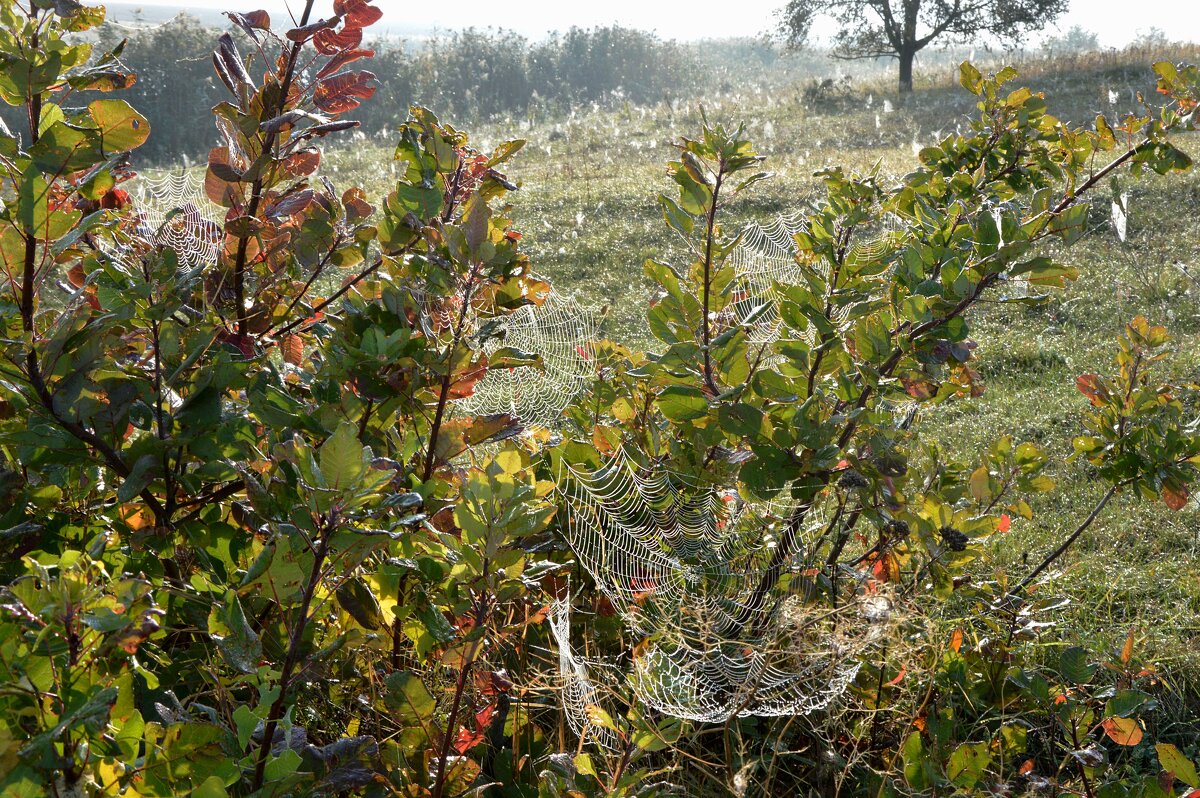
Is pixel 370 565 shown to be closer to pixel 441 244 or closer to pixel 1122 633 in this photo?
pixel 441 244

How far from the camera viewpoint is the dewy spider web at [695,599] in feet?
5.93

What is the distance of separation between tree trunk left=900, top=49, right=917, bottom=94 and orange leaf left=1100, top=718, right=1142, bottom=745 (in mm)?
19688

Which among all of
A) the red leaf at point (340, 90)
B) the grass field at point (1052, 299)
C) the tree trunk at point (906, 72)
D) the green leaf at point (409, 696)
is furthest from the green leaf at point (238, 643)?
the tree trunk at point (906, 72)

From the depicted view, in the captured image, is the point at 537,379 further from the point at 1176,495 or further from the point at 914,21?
the point at 914,21

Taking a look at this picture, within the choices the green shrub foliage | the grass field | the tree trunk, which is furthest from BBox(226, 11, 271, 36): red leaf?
the tree trunk

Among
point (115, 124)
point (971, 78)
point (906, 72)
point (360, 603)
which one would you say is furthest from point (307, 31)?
point (906, 72)

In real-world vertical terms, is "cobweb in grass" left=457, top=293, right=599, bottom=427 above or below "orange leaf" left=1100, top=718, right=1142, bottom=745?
above

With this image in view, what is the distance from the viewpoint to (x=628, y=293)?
7.16 m

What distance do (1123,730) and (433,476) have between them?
1.34 meters

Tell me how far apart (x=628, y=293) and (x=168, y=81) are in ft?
65.1

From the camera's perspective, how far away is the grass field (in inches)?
118

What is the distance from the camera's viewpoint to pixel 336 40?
1.64 meters

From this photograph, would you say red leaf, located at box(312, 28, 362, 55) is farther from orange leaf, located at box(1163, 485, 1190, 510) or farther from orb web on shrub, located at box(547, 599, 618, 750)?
orange leaf, located at box(1163, 485, 1190, 510)

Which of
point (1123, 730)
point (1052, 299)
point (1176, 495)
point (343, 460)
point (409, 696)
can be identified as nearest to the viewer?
point (343, 460)
